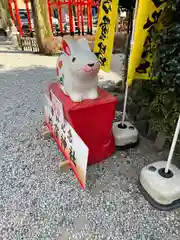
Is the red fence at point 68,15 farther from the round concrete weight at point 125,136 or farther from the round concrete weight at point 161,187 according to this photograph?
the round concrete weight at point 161,187

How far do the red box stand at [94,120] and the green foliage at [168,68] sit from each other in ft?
1.79

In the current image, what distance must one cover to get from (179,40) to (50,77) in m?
4.32

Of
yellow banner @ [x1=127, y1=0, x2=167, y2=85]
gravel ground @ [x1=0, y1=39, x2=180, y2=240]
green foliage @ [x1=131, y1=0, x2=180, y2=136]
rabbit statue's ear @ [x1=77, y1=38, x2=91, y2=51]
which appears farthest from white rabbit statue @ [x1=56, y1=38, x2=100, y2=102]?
gravel ground @ [x1=0, y1=39, x2=180, y2=240]

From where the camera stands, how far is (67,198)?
2100mm

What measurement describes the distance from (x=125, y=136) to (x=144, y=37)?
1.22 metres

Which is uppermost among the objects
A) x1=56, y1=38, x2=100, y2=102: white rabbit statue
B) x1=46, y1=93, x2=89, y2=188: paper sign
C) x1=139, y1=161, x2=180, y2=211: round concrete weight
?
x1=56, y1=38, x2=100, y2=102: white rabbit statue

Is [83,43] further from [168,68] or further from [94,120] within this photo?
[168,68]

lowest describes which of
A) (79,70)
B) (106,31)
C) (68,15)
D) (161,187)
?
(161,187)

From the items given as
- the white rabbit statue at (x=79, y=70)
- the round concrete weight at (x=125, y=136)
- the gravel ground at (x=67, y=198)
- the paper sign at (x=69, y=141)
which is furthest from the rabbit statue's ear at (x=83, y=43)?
the gravel ground at (x=67, y=198)

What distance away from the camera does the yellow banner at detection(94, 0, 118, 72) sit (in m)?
2.26

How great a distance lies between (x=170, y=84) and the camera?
1797mm

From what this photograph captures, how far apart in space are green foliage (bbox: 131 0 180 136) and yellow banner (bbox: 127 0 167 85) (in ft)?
0.24

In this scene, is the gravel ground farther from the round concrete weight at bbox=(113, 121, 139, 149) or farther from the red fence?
the red fence

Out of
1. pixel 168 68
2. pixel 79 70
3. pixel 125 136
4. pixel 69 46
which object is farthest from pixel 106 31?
pixel 125 136
